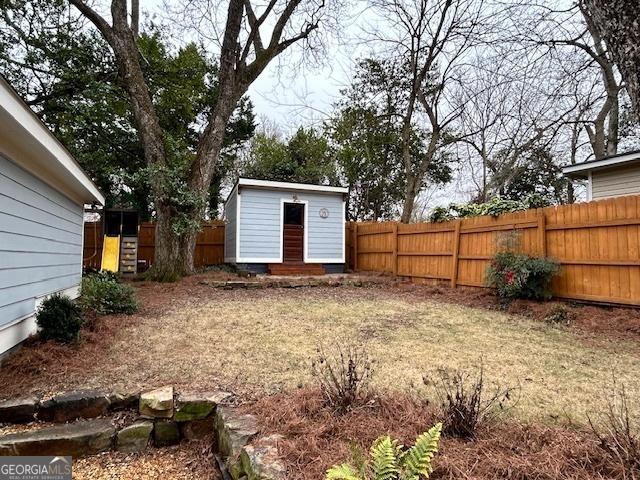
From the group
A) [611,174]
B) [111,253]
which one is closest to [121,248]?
[111,253]

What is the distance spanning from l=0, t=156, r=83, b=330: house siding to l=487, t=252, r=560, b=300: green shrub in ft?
21.9

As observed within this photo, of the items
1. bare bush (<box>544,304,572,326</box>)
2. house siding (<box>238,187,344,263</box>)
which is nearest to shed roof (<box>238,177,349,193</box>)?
house siding (<box>238,187,344,263</box>)

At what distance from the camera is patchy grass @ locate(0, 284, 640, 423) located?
3.02m

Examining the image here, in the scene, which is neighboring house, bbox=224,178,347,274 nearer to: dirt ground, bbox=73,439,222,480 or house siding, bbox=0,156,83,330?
house siding, bbox=0,156,83,330

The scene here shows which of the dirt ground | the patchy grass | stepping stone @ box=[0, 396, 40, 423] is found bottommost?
the dirt ground

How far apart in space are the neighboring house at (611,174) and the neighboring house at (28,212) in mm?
9519

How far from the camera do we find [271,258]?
11.0 metres

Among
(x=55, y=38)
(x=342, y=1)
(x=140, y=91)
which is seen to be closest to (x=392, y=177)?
(x=342, y=1)

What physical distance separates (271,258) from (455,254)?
506 cm

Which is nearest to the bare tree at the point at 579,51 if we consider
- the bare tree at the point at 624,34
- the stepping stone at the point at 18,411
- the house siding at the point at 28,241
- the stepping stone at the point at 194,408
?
the bare tree at the point at 624,34

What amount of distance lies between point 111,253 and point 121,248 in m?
0.34

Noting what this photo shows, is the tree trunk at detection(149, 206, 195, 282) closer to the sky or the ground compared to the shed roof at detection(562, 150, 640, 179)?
closer to the ground

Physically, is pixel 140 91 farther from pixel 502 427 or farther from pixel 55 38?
pixel 502 427

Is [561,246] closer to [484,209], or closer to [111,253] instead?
[484,209]
